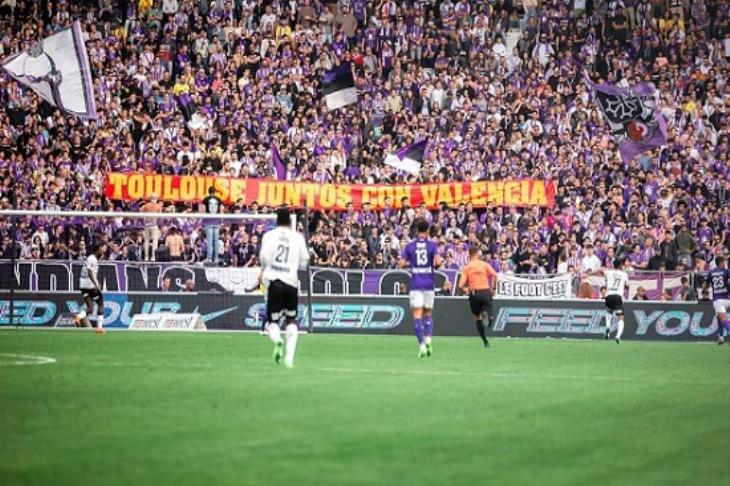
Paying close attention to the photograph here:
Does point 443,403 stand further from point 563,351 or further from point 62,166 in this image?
point 62,166

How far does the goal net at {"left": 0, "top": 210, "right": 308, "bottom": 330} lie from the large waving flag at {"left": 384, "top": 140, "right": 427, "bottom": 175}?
6760 millimetres

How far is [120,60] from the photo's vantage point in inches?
1676

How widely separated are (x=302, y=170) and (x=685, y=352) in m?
16.1

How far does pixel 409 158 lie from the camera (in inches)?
1603

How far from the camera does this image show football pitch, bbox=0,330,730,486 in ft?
34.8

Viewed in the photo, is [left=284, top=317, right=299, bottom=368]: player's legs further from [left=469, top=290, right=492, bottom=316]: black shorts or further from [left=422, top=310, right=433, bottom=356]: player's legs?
[left=469, top=290, right=492, bottom=316]: black shorts

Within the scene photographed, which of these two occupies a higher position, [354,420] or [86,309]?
[86,309]

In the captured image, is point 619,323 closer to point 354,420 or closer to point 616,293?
point 616,293

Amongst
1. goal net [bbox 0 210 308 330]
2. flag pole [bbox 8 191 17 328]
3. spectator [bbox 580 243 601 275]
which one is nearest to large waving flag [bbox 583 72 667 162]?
spectator [bbox 580 243 601 275]

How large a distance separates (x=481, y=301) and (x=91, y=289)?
9611 mm

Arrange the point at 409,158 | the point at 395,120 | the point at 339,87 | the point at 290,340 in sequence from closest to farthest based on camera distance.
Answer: the point at 290,340 < the point at 409,158 < the point at 395,120 < the point at 339,87

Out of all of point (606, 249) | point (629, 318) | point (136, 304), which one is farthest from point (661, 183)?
point (136, 304)

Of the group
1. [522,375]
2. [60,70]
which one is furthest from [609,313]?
[60,70]

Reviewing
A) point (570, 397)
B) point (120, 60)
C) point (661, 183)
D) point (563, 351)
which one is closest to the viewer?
point (570, 397)
